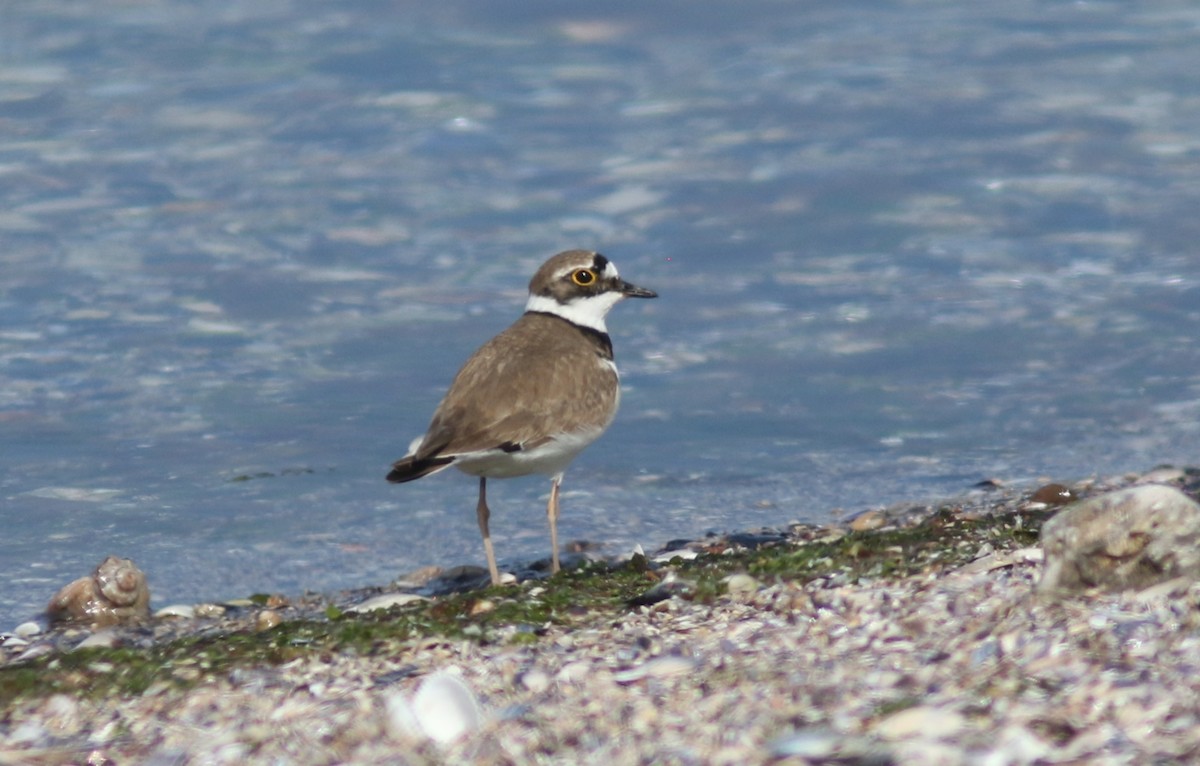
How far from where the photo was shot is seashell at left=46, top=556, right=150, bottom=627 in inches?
227

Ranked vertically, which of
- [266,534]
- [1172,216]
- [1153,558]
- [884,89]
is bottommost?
[266,534]

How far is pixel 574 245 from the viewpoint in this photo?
33.7 feet

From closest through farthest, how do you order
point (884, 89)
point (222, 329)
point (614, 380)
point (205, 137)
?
point (614, 380) < point (222, 329) < point (205, 137) < point (884, 89)

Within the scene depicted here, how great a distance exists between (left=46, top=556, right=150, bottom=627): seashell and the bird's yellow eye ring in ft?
6.88

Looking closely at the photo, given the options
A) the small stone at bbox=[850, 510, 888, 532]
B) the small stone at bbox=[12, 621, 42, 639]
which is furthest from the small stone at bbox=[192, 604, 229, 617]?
the small stone at bbox=[850, 510, 888, 532]

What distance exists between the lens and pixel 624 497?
7426mm

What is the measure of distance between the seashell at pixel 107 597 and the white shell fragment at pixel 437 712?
2304 mm

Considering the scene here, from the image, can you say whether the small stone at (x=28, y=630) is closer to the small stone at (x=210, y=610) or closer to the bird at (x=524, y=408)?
the small stone at (x=210, y=610)

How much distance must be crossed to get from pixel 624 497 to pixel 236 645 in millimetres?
3018

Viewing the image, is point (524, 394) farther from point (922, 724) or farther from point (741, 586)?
point (922, 724)

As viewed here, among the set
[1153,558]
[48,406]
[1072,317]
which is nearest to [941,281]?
[1072,317]

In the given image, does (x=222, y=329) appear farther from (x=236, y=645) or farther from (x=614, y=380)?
(x=236, y=645)

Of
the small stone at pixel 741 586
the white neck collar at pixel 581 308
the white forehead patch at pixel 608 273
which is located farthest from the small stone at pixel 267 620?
the white forehead patch at pixel 608 273

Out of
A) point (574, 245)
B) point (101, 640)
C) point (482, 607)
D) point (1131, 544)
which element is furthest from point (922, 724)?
point (574, 245)
